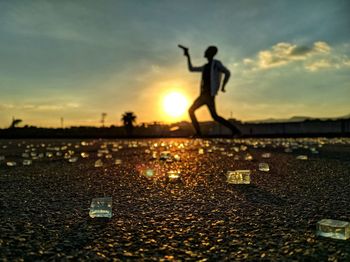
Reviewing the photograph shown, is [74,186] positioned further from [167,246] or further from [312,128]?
[312,128]

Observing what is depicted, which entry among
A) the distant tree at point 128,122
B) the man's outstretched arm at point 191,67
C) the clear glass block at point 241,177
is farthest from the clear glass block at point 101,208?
the distant tree at point 128,122

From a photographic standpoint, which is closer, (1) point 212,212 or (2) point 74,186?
(1) point 212,212

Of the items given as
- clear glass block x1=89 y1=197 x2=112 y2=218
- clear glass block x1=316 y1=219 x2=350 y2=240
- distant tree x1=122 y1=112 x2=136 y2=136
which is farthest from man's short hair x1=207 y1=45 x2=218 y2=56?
distant tree x1=122 y1=112 x2=136 y2=136

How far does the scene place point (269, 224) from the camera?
1887 mm

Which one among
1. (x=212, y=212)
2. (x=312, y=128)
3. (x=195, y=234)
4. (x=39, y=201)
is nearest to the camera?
(x=195, y=234)

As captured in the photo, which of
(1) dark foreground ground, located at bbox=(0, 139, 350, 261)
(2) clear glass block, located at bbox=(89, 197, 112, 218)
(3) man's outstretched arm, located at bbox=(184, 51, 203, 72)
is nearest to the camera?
(1) dark foreground ground, located at bbox=(0, 139, 350, 261)

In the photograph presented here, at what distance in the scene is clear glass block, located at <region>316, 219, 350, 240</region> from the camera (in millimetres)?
1597

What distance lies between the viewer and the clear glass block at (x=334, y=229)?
1.60m

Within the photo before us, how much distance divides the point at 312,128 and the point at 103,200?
179 feet

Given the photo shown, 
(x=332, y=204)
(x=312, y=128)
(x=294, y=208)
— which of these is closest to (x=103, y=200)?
(x=294, y=208)

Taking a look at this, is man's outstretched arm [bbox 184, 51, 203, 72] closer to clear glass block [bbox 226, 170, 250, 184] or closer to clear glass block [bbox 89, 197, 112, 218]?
clear glass block [bbox 226, 170, 250, 184]

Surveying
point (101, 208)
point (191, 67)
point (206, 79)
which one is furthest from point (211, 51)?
point (101, 208)

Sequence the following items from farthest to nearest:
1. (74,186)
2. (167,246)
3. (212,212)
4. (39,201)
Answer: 1. (74,186)
2. (39,201)
3. (212,212)
4. (167,246)

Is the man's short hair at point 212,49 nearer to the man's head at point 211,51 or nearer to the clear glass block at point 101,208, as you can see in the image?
the man's head at point 211,51
